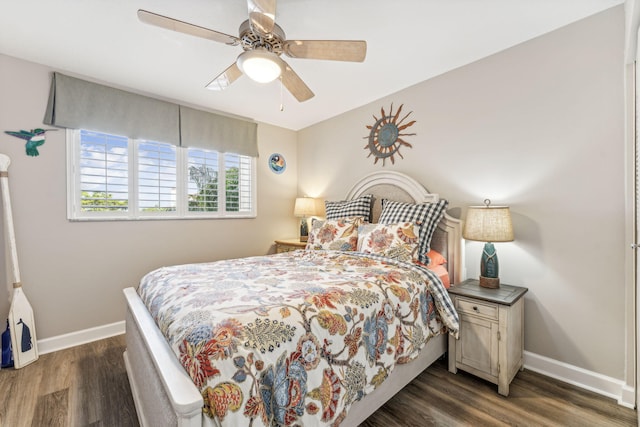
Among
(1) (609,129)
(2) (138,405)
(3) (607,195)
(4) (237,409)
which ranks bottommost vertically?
(2) (138,405)

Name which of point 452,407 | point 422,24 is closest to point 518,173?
point 422,24

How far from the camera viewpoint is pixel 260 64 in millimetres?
1612

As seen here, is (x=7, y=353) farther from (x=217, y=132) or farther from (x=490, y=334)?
(x=490, y=334)

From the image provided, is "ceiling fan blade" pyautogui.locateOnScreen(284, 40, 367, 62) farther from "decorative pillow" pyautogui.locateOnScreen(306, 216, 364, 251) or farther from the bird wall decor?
the bird wall decor

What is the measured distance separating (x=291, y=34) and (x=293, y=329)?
6.52 feet

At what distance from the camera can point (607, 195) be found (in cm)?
180

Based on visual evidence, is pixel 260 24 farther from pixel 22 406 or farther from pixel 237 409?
pixel 22 406

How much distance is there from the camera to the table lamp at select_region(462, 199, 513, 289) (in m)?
1.96

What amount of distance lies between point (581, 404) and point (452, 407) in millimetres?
807

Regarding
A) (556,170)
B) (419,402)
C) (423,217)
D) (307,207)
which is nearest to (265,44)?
(423,217)

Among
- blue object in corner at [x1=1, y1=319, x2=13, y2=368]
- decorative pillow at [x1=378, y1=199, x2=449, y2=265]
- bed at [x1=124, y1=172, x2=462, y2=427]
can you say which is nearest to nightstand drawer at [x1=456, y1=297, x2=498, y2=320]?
bed at [x1=124, y1=172, x2=462, y2=427]

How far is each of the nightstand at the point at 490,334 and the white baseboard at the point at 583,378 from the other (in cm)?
11

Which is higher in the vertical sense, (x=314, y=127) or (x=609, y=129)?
(x=314, y=127)

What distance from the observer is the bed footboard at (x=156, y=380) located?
2.84 ft
